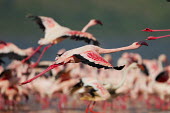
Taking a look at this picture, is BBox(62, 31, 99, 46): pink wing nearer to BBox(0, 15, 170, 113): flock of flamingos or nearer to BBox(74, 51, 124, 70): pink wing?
BBox(0, 15, 170, 113): flock of flamingos

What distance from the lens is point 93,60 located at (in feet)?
14.6

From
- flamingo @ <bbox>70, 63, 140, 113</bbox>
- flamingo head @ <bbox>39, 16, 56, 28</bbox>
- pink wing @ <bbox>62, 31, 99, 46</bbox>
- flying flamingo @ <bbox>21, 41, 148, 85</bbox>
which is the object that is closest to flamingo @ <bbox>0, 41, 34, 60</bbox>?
flamingo head @ <bbox>39, 16, 56, 28</bbox>

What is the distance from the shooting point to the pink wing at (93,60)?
432cm

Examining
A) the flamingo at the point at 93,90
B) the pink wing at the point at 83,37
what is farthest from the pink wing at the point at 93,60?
the pink wing at the point at 83,37

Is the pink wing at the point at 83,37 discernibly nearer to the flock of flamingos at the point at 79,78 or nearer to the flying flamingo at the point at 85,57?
the flock of flamingos at the point at 79,78

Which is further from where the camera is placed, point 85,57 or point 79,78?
point 79,78

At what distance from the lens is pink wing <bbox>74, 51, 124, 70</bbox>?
14.2 feet

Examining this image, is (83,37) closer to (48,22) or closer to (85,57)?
(48,22)

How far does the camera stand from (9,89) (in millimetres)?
8750

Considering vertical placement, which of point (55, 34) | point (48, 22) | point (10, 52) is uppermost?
point (48, 22)

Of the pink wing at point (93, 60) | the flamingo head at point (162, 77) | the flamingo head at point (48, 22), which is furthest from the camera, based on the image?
the flamingo head at point (162, 77)

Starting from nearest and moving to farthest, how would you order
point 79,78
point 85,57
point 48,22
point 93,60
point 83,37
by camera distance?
point 93,60 < point 85,57 < point 83,37 < point 48,22 < point 79,78

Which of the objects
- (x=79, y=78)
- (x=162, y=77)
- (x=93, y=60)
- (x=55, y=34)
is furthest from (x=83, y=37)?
(x=162, y=77)

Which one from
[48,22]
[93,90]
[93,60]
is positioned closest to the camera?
[93,60]
